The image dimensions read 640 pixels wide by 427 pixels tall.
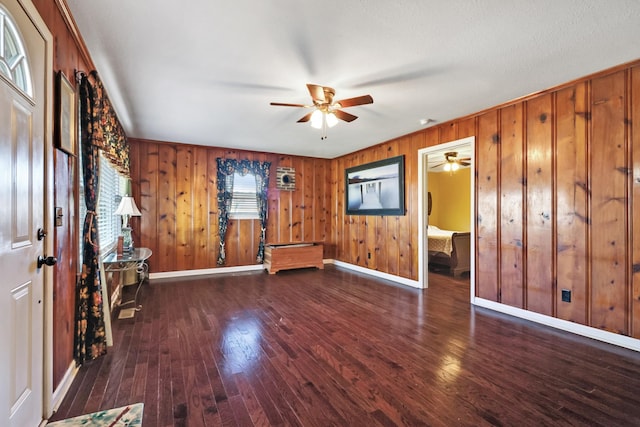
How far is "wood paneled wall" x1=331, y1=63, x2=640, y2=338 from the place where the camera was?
2578 mm

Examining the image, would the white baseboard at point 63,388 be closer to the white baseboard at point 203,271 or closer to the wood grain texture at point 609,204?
the white baseboard at point 203,271

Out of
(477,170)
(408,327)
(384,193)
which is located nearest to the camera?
(408,327)

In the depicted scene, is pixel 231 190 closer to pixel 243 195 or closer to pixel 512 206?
pixel 243 195

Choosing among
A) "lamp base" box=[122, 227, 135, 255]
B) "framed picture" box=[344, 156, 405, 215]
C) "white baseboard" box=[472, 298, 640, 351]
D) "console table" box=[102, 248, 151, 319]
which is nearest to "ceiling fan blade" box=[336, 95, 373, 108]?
"framed picture" box=[344, 156, 405, 215]

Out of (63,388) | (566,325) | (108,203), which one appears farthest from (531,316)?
(108,203)

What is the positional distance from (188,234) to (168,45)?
154 inches

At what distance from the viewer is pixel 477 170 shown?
12.5 feet

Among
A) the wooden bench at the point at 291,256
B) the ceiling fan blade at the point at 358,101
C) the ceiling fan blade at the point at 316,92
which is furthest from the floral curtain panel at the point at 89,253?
the wooden bench at the point at 291,256

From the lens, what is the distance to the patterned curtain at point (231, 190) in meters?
5.71

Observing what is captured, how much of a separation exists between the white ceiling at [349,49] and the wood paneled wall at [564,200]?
0.95ft

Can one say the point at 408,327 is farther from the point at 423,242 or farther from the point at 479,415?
the point at 423,242

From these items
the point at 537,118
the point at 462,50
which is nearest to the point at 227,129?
the point at 462,50

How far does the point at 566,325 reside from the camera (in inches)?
116

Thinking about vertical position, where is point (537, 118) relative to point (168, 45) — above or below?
below
